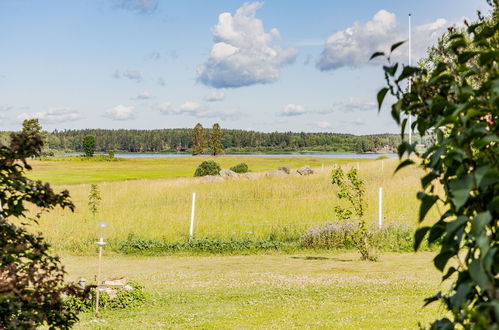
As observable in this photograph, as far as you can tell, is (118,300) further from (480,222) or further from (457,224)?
(480,222)

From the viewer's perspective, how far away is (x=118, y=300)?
9703mm

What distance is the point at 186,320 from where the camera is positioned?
824 cm

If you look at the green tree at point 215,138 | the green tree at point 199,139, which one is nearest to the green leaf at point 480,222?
the green tree at point 215,138

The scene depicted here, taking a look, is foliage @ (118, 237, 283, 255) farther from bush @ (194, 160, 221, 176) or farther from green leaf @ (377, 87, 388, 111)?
bush @ (194, 160, 221, 176)

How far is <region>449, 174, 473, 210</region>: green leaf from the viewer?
1.87 meters

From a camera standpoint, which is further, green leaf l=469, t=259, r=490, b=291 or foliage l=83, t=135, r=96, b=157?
foliage l=83, t=135, r=96, b=157

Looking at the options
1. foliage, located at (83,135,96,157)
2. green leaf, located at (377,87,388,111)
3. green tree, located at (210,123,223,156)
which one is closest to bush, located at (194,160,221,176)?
green leaf, located at (377,87,388,111)

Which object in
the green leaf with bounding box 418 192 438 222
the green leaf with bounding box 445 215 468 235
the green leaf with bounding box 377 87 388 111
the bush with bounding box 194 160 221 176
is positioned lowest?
the bush with bounding box 194 160 221 176

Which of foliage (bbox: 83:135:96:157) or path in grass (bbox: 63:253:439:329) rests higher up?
foliage (bbox: 83:135:96:157)

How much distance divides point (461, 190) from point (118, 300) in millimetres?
8729

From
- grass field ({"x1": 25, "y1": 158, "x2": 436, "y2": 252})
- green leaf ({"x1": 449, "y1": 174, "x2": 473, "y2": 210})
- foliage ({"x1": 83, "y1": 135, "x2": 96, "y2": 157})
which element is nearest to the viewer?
green leaf ({"x1": 449, "y1": 174, "x2": 473, "y2": 210})

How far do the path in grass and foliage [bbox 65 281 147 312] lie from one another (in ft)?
0.84

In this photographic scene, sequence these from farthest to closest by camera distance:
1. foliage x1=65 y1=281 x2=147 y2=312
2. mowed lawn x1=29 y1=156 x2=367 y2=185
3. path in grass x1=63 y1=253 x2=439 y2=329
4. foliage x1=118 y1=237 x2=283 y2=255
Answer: mowed lawn x1=29 y1=156 x2=367 y2=185 < foliage x1=118 y1=237 x2=283 y2=255 < foliage x1=65 y1=281 x2=147 y2=312 < path in grass x1=63 y1=253 x2=439 y2=329

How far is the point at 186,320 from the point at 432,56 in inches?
634
